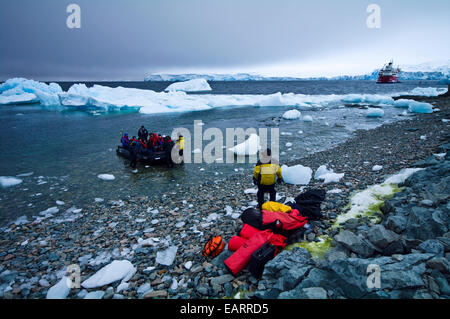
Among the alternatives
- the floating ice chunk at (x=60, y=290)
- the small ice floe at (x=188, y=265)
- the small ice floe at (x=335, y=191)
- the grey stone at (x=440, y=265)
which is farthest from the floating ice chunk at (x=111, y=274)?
the small ice floe at (x=335, y=191)

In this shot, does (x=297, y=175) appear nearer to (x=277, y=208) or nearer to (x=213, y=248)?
(x=277, y=208)

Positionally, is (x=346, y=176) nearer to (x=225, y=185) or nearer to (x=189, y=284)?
(x=225, y=185)

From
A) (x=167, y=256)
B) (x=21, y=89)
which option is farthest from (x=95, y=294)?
(x=21, y=89)

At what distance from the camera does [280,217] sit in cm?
403

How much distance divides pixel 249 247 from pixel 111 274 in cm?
232

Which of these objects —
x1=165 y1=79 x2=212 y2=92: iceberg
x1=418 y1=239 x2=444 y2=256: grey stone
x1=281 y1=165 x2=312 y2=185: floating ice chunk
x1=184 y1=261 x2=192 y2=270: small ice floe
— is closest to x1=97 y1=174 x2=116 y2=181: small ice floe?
x1=184 y1=261 x2=192 y2=270: small ice floe

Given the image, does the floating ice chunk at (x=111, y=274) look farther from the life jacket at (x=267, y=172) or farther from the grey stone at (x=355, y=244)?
the grey stone at (x=355, y=244)

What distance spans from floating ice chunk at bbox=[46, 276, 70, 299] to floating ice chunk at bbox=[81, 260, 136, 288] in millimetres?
230

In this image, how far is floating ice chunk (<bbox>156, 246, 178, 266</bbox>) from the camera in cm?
404

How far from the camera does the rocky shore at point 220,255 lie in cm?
257

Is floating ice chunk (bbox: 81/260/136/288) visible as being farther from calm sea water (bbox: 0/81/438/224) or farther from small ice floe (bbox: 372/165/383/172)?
small ice floe (bbox: 372/165/383/172)

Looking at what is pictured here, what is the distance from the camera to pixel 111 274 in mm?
3672
